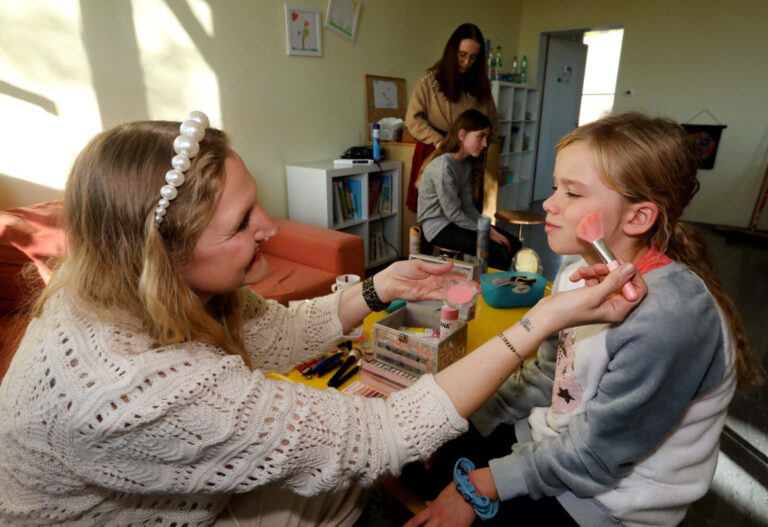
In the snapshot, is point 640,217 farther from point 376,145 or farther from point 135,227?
point 376,145

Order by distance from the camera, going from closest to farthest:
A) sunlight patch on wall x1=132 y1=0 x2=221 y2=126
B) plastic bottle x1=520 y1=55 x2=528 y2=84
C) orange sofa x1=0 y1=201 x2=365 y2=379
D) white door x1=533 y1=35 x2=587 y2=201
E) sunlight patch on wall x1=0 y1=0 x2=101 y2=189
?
orange sofa x1=0 y1=201 x2=365 y2=379, sunlight patch on wall x1=0 y1=0 x2=101 y2=189, sunlight patch on wall x1=132 y1=0 x2=221 y2=126, plastic bottle x1=520 y1=55 x2=528 y2=84, white door x1=533 y1=35 x2=587 y2=201

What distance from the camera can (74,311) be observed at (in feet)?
2.09

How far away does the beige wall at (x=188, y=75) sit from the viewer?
204 centimetres

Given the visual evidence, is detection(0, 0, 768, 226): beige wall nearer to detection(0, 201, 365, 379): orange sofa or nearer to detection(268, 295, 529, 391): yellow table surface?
detection(0, 201, 365, 379): orange sofa

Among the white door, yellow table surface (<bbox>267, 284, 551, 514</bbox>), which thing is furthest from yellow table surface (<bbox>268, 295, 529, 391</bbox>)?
the white door

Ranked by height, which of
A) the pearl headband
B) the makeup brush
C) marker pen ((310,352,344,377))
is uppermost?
the pearl headband

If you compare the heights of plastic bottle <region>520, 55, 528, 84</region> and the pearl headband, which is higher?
plastic bottle <region>520, 55, 528, 84</region>

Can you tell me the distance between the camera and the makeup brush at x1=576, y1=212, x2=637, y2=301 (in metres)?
0.69

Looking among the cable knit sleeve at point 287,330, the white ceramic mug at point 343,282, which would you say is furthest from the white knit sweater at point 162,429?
the white ceramic mug at point 343,282

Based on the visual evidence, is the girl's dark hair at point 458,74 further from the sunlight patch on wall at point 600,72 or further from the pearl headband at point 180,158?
the sunlight patch on wall at point 600,72

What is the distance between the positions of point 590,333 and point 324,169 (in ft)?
7.78

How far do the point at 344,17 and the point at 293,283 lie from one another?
2.17m

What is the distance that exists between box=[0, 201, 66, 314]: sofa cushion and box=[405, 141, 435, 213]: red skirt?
2.19m

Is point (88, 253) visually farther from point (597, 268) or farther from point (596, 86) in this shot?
point (596, 86)
